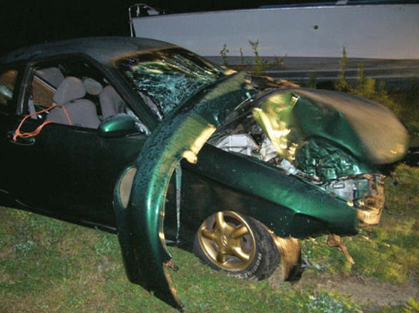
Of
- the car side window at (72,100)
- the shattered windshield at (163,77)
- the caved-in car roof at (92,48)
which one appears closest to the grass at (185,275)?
the car side window at (72,100)

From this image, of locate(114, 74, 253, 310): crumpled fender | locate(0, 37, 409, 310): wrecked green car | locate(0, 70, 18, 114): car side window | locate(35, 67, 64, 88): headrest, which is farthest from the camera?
locate(35, 67, 64, 88): headrest

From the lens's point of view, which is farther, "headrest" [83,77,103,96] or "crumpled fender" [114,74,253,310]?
"headrest" [83,77,103,96]

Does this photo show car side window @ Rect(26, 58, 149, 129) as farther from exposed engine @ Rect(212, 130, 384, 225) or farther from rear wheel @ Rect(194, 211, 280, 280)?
exposed engine @ Rect(212, 130, 384, 225)

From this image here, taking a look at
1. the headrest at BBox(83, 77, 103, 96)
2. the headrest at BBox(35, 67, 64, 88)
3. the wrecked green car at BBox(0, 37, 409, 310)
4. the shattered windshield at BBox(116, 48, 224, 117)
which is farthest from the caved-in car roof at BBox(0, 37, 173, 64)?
the headrest at BBox(83, 77, 103, 96)

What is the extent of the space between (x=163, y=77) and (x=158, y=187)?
1.18 m

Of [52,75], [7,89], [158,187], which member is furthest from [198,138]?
[52,75]

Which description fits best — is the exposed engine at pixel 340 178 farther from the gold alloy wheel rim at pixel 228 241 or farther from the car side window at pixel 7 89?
the car side window at pixel 7 89

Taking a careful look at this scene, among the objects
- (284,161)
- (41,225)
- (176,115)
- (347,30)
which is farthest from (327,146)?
(347,30)

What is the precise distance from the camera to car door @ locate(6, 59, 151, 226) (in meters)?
2.75

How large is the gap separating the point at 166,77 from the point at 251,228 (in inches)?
52.6

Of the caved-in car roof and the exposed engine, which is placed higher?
the caved-in car roof

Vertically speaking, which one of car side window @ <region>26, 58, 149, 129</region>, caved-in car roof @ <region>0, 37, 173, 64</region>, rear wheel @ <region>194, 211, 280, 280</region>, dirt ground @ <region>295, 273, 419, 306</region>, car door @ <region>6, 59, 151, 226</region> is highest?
caved-in car roof @ <region>0, 37, 173, 64</region>

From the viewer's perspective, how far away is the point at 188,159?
223 cm

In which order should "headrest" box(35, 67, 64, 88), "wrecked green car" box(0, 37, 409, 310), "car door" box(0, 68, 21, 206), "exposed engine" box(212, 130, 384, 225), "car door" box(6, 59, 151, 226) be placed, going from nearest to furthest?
"wrecked green car" box(0, 37, 409, 310) < "exposed engine" box(212, 130, 384, 225) < "car door" box(6, 59, 151, 226) < "car door" box(0, 68, 21, 206) < "headrest" box(35, 67, 64, 88)
